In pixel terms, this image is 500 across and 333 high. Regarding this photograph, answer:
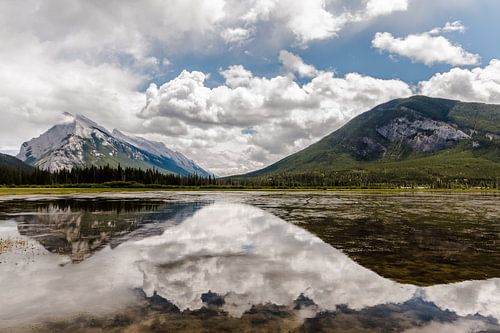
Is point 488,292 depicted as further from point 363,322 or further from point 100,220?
point 100,220

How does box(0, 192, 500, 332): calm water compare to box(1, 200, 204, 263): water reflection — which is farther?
box(1, 200, 204, 263): water reflection

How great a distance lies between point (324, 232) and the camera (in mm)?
38781

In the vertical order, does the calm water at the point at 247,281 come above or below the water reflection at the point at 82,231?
below

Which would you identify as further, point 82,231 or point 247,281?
point 82,231

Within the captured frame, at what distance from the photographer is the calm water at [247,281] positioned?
13.6 m

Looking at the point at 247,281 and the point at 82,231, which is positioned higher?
the point at 82,231

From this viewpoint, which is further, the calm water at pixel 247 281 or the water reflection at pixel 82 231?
the water reflection at pixel 82 231

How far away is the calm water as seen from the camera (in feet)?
44.7

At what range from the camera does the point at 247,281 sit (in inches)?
770

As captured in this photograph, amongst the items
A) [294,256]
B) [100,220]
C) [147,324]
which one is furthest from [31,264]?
[100,220]

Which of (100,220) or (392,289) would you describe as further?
(100,220)

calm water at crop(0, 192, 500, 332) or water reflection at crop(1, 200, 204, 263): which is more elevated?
water reflection at crop(1, 200, 204, 263)

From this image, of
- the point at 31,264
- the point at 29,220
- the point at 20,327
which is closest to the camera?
the point at 20,327

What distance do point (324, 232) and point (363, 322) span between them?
25.5 m
